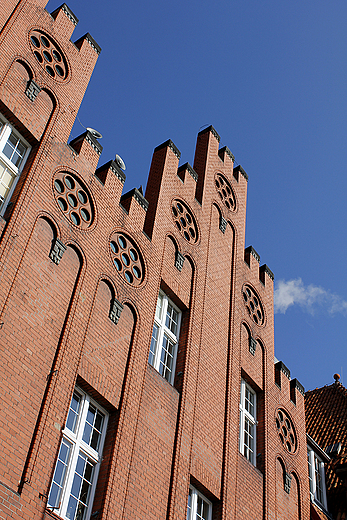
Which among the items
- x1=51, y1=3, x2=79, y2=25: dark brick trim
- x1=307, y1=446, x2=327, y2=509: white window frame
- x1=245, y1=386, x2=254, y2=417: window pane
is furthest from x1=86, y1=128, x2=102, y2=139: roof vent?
x1=307, y1=446, x2=327, y2=509: white window frame

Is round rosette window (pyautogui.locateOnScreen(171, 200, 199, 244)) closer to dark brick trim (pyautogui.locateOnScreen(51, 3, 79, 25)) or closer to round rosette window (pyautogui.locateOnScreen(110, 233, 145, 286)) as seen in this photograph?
round rosette window (pyautogui.locateOnScreen(110, 233, 145, 286))

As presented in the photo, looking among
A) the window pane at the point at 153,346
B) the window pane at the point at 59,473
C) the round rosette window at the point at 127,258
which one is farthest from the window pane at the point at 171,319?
the window pane at the point at 59,473

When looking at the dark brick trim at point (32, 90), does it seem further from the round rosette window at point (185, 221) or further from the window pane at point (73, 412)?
the window pane at point (73, 412)

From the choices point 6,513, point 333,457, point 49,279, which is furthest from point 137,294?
point 333,457

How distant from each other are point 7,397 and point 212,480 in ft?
20.4

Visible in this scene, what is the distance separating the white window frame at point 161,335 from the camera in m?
13.8

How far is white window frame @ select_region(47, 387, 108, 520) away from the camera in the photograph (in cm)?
979

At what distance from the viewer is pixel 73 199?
1270cm

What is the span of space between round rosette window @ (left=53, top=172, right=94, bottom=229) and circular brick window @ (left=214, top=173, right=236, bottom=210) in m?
7.26

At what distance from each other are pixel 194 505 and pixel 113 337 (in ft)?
13.6

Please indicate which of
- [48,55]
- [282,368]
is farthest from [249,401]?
[48,55]

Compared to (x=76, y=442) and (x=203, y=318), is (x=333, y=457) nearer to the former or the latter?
(x=203, y=318)

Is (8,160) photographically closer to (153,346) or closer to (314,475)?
(153,346)

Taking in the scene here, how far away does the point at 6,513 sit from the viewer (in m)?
8.44
